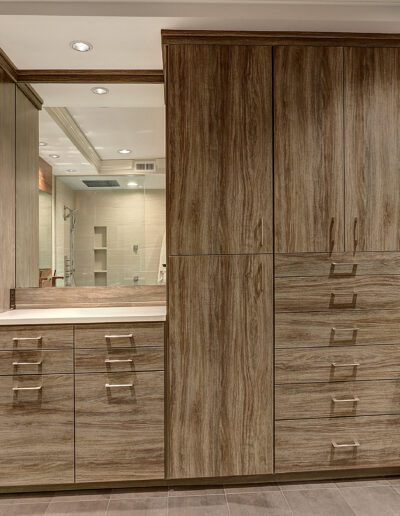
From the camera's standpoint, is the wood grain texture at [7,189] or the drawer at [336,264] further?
the wood grain texture at [7,189]

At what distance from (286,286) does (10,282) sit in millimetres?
1677

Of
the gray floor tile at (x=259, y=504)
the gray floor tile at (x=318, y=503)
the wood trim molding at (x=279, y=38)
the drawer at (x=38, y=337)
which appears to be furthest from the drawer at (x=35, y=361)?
the wood trim molding at (x=279, y=38)

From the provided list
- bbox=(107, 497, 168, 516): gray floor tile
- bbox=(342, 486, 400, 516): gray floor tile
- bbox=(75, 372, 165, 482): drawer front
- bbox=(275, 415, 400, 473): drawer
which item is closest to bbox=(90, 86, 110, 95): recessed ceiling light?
bbox=(75, 372, 165, 482): drawer front

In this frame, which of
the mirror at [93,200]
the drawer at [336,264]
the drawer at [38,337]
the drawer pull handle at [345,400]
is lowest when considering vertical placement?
the drawer pull handle at [345,400]

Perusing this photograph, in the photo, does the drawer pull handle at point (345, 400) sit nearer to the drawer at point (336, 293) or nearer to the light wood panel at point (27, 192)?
the drawer at point (336, 293)

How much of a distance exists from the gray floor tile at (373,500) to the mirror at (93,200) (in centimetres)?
160

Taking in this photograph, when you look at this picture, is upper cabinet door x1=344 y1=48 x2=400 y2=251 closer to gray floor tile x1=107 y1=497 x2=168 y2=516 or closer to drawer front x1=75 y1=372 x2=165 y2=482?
drawer front x1=75 y1=372 x2=165 y2=482

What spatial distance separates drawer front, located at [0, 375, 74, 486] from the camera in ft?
6.98

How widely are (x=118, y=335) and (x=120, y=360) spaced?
0.13 meters

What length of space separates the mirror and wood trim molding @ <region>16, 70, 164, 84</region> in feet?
0.14

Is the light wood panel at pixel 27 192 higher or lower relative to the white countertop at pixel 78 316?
higher

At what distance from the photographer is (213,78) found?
87.0 inches

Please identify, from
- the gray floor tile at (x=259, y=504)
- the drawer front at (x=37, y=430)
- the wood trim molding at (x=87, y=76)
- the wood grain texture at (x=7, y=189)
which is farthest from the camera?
the wood trim molding at (x=87, y=76)

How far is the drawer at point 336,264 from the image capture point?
224cm
